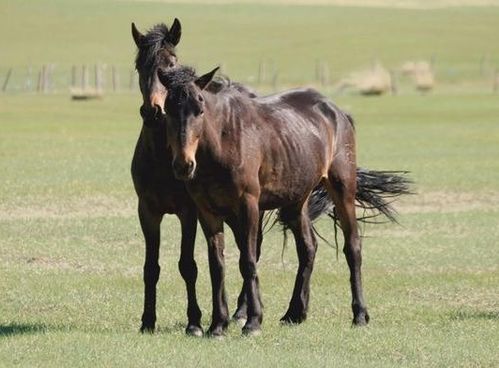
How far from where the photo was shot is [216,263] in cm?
1079

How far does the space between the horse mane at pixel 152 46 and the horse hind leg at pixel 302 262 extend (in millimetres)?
2054

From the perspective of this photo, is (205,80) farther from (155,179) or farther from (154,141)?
(155,179)

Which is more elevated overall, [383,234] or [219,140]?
[219,140]

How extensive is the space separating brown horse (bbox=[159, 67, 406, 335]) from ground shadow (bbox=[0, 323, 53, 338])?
1390mm

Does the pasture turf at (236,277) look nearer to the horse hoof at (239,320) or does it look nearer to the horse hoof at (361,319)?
the horse hoof at (361,319)

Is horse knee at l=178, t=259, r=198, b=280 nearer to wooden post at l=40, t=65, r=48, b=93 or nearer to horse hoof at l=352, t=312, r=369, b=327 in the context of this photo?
horse hoof at l=352, t=312, r=369, b=327

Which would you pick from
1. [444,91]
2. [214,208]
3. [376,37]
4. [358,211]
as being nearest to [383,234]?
[358,211]

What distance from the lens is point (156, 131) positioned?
10742mm

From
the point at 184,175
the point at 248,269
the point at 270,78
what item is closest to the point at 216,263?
the point at 248,269

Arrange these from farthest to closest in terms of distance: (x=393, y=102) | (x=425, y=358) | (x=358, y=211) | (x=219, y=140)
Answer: (x=393, y=102), (x=358, y=211), (x=219, y=140), (x=425, y=358)

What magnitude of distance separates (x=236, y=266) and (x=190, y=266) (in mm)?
4645

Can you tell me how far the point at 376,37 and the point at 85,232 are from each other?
66.2 m

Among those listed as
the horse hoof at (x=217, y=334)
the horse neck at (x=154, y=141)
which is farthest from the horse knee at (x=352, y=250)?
the horse neck at (x=154, y=141)

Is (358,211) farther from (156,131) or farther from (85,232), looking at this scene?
(156,131)
